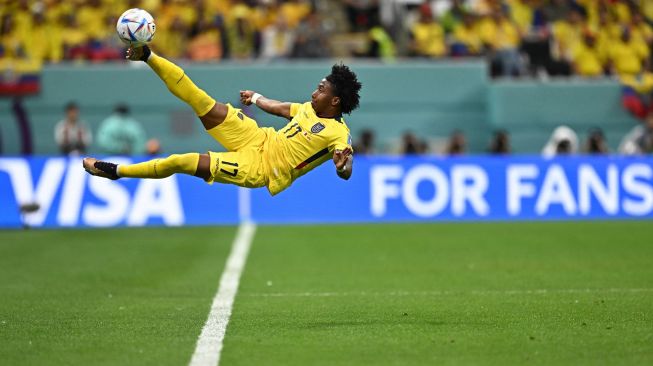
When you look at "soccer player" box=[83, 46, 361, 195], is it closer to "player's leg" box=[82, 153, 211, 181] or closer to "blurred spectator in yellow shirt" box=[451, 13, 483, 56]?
"player's leg" box=[82, 153, 211, 181]

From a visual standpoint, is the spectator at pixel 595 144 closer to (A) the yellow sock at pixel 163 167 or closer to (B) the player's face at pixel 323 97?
(B) the player's face at pixel 323 97

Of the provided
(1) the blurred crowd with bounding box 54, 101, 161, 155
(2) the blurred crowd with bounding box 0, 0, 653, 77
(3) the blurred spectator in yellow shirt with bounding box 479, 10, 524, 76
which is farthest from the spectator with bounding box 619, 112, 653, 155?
(1) the blurred crowd with bounding box 54, 101, 161, 155

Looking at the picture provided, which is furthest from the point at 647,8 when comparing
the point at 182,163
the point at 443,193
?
the point at 182,163

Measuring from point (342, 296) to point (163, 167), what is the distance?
2501 mm

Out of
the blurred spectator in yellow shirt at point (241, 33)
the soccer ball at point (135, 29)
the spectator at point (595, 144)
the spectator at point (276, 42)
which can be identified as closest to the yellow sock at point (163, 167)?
the soccer ball at point (135, 29)

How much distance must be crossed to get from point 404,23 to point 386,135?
317cm

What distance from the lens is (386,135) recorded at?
85.3 ft

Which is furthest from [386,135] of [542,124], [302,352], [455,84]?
[302,352]

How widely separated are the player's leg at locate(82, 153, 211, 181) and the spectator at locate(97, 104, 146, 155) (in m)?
12.3

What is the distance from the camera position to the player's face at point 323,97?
10.6 m

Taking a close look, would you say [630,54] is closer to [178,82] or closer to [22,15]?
[22,15]

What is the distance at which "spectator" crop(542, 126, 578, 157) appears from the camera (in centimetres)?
2318

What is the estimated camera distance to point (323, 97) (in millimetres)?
10594

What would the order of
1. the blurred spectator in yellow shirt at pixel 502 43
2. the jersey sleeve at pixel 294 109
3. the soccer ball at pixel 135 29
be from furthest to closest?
the blurred spectator in yellow shirt at pixel 502 43 → the jersey sleeve at pixel 294 109 → the soccer ball at pixel 135 29
